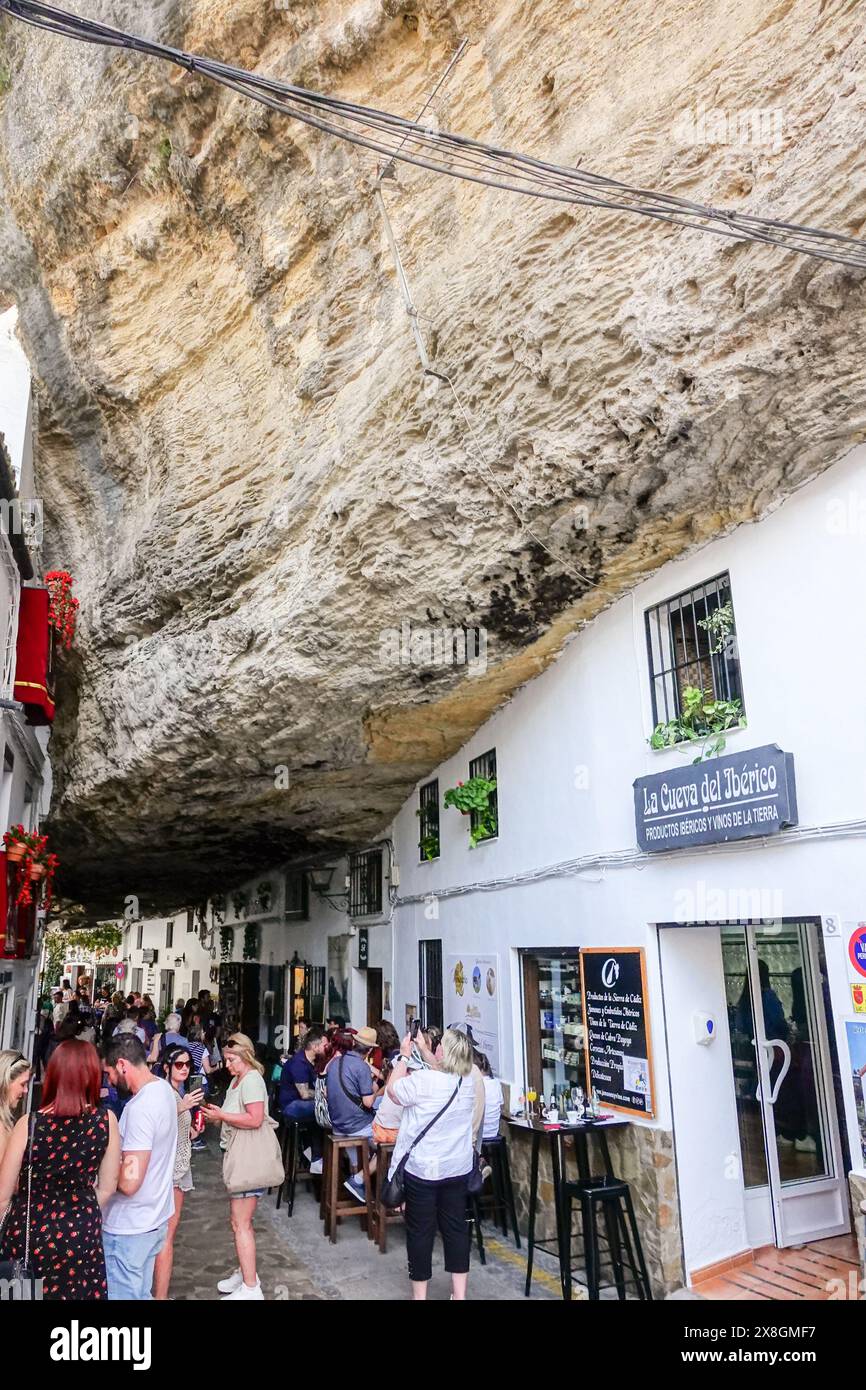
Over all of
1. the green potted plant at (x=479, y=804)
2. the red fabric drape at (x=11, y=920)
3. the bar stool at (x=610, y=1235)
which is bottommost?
the bar stool at (x=610, y=1235)

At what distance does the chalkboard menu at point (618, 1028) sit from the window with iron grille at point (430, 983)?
367 cm

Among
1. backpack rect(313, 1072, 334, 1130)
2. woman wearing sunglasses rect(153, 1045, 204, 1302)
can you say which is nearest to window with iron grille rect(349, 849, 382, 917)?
backpack rect(313, 1072, 334, 1130)

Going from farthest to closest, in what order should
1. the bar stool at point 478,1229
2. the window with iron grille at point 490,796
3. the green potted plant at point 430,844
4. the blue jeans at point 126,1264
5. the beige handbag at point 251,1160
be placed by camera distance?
1. the green potted plant at point 430,844
2. the window with iron grille at point 490,796
3. the bar stool at point 478,1229
4. the beige handbag at point 251,1160
5. the blue jeans at point 126,1264

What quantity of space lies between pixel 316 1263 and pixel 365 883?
688cm

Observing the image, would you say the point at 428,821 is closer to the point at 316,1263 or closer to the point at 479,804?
the point at 479,804

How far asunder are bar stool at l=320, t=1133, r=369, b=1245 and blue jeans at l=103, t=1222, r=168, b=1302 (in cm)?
318

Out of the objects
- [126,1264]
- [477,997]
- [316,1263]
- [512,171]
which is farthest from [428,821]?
[512,171]

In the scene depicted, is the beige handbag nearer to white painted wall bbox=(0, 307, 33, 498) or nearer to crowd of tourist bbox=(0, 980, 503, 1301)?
crowd of tourist bbox=(0, 980, 503, 1301)

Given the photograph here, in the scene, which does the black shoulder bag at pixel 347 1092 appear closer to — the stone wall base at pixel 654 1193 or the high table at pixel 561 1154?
the high table at pixel 561 1154

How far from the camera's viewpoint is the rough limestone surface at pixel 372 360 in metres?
5.33

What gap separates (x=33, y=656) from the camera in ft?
34.1

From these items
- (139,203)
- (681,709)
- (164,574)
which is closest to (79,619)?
(164,574)

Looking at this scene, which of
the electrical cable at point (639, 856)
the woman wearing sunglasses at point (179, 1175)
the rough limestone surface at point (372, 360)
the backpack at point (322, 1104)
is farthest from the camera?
the backpack at point (322, 1104)

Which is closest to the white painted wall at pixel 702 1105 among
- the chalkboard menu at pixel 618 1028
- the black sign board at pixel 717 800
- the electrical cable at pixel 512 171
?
the chalkboard menu at pixel 618 1028
